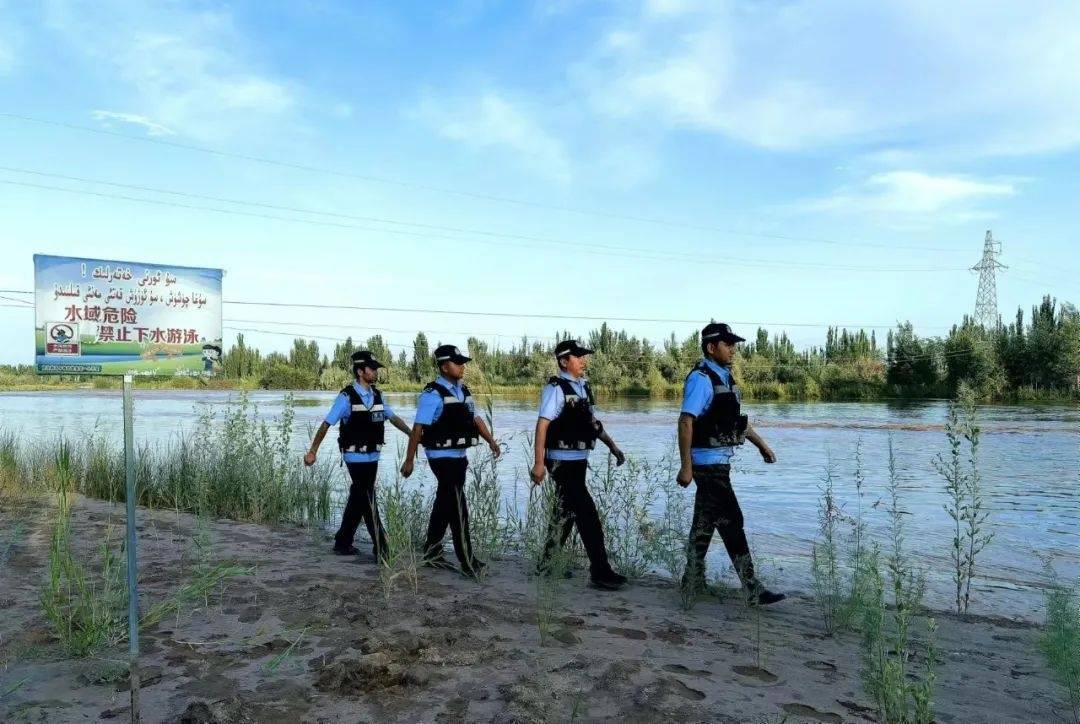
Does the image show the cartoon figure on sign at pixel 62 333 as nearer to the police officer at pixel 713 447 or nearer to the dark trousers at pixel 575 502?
the dark trousers at pixel 575 502

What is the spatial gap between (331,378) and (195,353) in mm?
65931

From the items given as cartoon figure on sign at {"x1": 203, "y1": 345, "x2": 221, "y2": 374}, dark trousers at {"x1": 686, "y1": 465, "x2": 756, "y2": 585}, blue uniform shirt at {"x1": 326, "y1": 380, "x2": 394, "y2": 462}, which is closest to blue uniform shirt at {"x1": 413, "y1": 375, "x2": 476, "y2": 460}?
blue uniform shirt at {"x1": 326, "y1": 380, "x2": 394, "y2": 462}

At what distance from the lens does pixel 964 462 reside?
56.4 feet

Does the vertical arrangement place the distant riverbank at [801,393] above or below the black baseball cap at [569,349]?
below

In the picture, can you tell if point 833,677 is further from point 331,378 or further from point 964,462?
point 331,378

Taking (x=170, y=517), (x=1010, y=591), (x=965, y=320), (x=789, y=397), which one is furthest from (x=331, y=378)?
(x=1010, y=591)

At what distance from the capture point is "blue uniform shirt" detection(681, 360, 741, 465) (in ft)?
18.9

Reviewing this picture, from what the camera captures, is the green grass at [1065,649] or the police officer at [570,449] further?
the police officer at [570,449]

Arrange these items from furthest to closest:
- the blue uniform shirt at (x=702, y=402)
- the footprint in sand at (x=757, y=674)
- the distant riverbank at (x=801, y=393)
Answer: the distant riverbank at (x=801, y=393), the blue uniform shirt at (x=702, y=402), the footprint in sand at (x=757, y=674)

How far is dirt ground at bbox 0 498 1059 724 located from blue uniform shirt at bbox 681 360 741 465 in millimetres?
1110

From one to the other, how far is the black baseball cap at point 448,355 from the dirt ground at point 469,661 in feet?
5.93

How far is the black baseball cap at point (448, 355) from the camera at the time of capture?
21.7 ft

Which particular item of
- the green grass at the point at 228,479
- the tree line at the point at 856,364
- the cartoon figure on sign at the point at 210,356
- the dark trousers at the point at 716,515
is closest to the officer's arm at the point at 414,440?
the dark trousers at the point at 716,515

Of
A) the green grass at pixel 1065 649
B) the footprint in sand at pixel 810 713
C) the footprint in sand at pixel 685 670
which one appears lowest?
the footprint in sand at pixel 810 713
